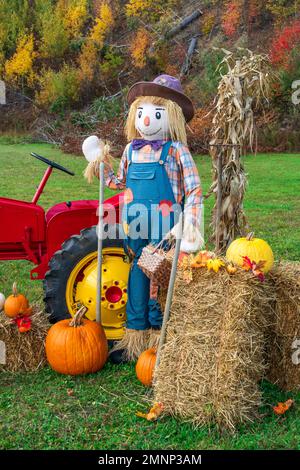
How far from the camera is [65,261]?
3.84 meters

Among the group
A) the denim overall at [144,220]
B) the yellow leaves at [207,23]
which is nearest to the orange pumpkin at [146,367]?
the denim overall at [144,220]

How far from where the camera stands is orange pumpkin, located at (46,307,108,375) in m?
3.55

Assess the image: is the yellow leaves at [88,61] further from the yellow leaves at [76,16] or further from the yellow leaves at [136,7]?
the yellow leaves at [136,7]

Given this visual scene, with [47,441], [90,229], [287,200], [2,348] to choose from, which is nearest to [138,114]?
[90,229]

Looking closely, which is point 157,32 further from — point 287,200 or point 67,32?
point 287,200

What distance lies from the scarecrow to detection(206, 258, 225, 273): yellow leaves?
0.52 m

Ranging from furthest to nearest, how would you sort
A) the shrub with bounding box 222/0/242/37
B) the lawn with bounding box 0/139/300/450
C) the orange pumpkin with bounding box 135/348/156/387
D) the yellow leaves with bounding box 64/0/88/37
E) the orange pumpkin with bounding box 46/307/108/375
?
the shrub with bounding box 222/0/242/37 → the yellow leaves with bounding box 64/0/88/37 → the orange pumpkin with bounding box 46/307/108/375 → the orange pumpkin with bounding box 135/348/156/387 → the lawn with bounding box 0/139/300/450

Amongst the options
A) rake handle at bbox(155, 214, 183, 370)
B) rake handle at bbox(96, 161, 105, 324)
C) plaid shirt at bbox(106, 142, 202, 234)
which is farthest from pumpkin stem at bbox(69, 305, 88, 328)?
plaid shirt at bbox(106, 142, 202, 234)

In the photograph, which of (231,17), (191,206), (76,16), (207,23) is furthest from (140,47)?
(191,206)

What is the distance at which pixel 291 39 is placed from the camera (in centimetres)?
1788

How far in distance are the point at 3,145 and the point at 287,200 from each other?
29.4 feet

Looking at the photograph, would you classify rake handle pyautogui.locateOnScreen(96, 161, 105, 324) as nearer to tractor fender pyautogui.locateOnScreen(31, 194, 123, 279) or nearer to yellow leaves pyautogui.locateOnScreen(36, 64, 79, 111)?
tractor fender pyautogui.locateOnScreen(31, 194, 123, 279)

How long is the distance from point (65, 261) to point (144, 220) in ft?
1.81

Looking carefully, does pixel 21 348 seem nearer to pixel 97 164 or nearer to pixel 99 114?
pixel 97 164
